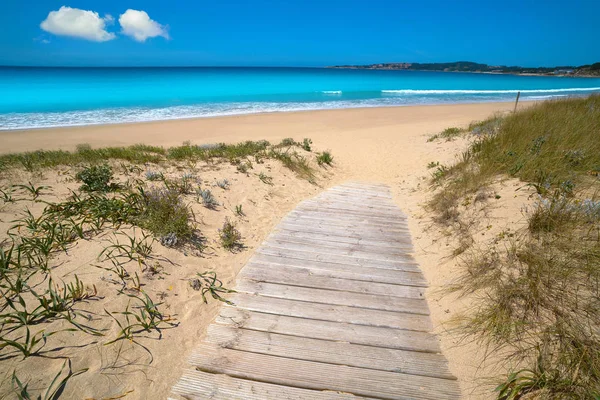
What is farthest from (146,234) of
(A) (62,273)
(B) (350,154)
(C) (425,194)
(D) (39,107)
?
(D) (39,107)

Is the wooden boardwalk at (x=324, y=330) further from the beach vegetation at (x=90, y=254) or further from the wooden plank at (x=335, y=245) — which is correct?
the beach vegetation at (x=90, y=254)

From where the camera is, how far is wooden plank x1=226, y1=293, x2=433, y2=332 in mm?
2986

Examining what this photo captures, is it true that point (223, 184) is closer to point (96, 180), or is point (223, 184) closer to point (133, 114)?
point (96, 180)

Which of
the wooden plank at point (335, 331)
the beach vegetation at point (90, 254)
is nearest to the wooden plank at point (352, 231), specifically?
the beach vegetation at point (90, 254)

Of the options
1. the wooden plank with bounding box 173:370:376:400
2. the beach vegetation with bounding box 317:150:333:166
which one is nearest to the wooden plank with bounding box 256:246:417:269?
the wooden plank with bounding box 173:370:376:400

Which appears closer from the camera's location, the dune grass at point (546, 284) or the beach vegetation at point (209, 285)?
the dune grass at point (546, 284)

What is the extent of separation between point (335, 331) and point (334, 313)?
0.24 meters

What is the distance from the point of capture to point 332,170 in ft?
29.6

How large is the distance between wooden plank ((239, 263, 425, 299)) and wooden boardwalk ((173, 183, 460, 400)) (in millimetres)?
12

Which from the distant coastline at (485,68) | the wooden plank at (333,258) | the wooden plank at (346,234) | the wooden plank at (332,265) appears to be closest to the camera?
the wooden plank at (332,265)

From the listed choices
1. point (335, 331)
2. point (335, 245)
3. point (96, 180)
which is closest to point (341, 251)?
point (335, 245)

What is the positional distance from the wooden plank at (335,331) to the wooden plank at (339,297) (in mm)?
299

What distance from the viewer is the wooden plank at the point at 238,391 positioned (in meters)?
2.28

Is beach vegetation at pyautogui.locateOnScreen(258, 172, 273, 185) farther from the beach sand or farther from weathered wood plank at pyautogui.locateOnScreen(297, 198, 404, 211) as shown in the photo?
weathered wood plank at pyautogui.locateOnScreen(297, 198, 404, 211)
